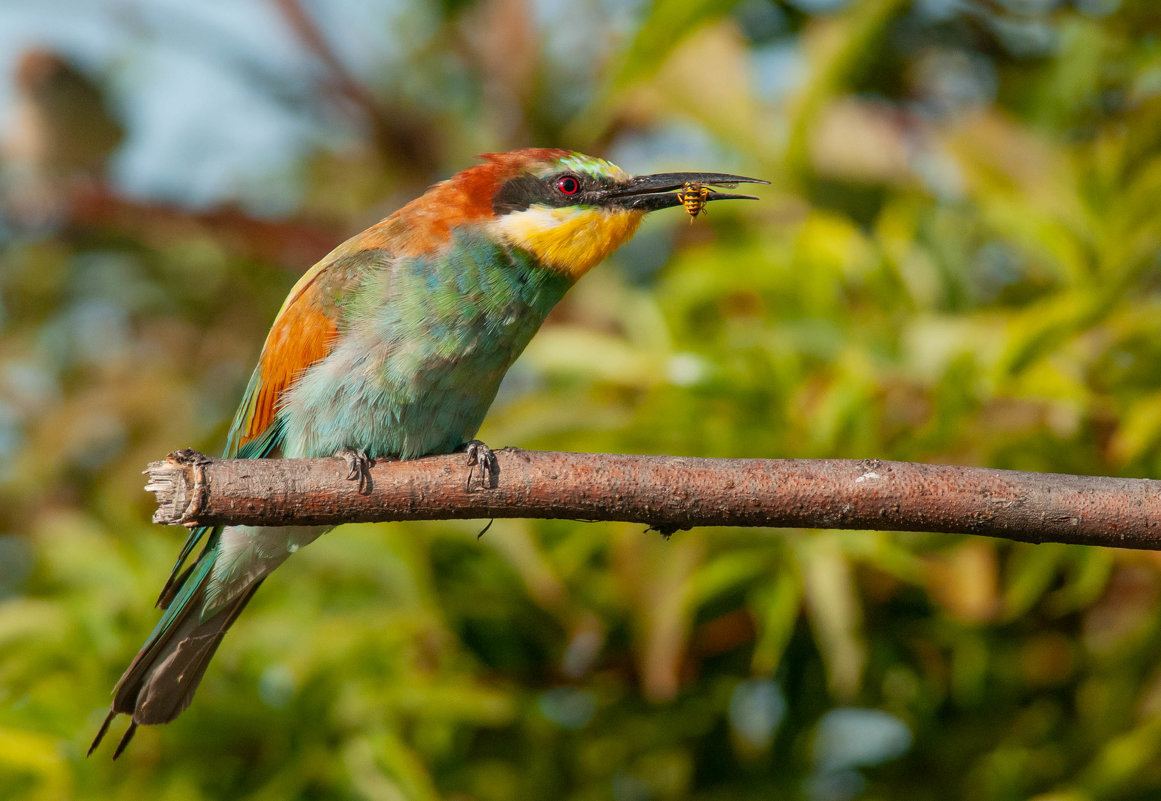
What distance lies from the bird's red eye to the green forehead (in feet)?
0.05

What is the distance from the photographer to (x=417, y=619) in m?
2.46

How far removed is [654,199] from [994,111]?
1.03 m

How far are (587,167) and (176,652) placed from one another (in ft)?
3.84

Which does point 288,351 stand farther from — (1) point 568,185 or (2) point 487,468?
(2) point 487,468

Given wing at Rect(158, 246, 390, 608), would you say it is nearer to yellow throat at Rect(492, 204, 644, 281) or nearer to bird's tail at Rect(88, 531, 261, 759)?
bird's tail at Rect(88, 531, 261, 759)

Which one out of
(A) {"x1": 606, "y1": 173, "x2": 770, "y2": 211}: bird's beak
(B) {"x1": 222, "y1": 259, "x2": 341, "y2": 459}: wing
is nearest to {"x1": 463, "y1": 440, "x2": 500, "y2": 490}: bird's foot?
(B) {"x1": 222, "y1": 259, "x2": 341, "y2": 459}: wing

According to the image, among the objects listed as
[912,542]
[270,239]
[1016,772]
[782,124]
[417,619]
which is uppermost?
[270,239]

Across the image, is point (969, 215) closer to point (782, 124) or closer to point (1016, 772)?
point (782, 124)

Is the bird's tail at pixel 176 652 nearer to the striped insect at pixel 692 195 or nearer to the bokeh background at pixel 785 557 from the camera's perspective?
the bokeh background at pixel 785 557

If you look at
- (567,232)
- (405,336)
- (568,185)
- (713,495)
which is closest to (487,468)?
(713,495)

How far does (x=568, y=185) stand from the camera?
2.29 meters

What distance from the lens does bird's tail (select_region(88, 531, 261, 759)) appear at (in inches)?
82.3

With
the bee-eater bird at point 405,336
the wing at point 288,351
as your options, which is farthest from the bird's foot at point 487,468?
the wing at point 288,351

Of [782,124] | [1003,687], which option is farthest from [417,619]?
[782,124]
